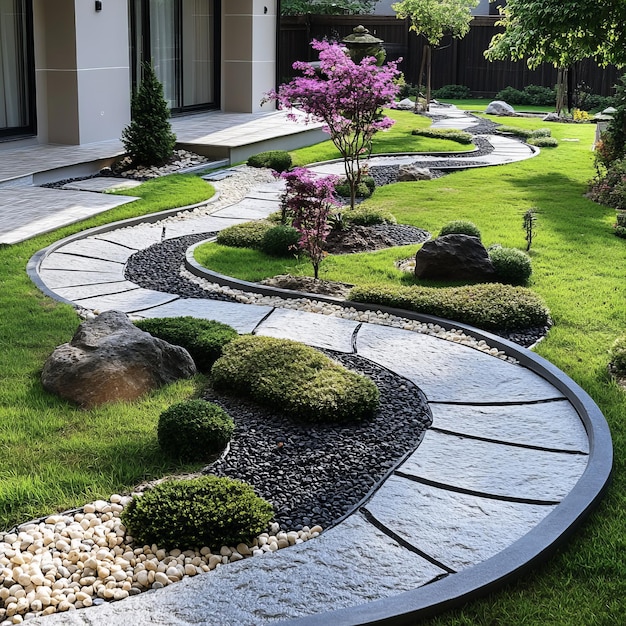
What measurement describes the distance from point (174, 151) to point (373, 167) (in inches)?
129

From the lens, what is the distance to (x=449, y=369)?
17.9ft

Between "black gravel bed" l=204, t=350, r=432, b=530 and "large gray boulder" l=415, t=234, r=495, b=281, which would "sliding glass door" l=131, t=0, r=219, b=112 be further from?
"black gravel bed" l=204, t=350, r=432, b=530

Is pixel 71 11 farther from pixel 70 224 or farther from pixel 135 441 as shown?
pixel 135 441

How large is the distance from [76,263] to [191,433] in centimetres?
406

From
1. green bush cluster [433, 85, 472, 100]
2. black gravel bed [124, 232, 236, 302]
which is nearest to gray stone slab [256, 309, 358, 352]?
black gravel bed [124, 232, 236, 302]

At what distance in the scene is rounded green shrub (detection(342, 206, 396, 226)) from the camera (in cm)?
964

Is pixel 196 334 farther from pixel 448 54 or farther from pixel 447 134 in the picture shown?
pixel 448 54

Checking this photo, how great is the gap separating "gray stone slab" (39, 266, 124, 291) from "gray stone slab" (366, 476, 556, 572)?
13.2 ft

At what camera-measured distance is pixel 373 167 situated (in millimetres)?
14070

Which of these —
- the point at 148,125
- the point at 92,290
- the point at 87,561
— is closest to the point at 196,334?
the point at 92,290

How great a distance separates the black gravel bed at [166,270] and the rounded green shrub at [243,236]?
32cm

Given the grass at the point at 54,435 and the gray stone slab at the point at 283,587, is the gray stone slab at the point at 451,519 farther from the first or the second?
the grass at the point at 54,435

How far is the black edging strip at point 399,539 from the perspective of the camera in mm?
3354

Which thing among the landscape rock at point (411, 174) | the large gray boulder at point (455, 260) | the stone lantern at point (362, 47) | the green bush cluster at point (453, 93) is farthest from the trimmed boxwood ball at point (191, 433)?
the green bush cluster at point (453, 93)
